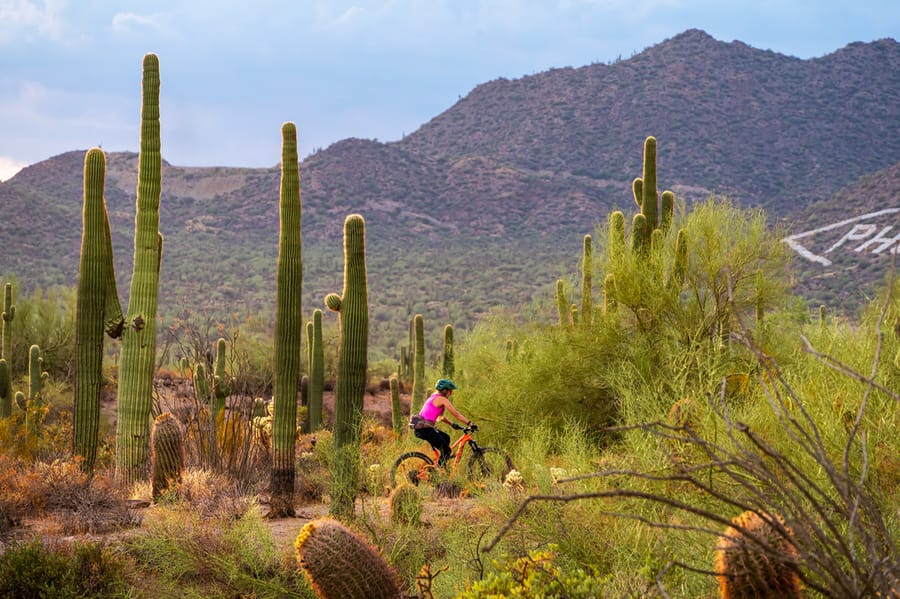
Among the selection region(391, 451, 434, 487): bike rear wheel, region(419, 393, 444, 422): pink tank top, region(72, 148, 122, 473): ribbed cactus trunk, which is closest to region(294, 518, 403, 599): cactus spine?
region(391, 451, 434, 487): bike rear wheel

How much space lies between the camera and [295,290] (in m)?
11.7

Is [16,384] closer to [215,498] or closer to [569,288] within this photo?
[569,288]

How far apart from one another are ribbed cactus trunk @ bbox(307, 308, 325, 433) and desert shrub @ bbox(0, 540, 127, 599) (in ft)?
31.5

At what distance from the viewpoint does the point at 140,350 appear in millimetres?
12094

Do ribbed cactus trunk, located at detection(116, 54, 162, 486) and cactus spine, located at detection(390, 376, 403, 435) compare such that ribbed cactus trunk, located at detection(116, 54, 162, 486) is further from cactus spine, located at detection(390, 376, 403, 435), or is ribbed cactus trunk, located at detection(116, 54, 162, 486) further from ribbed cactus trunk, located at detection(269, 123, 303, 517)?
cactus spine, located at detection(390, 376, 403, 435)

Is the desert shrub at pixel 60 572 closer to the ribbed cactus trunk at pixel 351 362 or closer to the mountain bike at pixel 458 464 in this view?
the ribbed cactus trunk at pixel 351 362

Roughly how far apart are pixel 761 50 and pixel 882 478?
102514mm

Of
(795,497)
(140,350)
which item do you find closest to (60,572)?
(140,350)

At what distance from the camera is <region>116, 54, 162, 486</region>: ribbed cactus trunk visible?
39.5ft

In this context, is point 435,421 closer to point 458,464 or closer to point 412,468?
point 458,464

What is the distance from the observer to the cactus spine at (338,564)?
257 inches

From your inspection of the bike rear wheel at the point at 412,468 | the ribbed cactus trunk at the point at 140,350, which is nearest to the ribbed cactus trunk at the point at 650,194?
the bike rear wheel at the point at 412,468

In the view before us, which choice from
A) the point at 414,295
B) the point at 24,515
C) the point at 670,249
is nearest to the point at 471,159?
the point at 414,295

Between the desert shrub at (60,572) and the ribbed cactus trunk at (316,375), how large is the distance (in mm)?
9608
